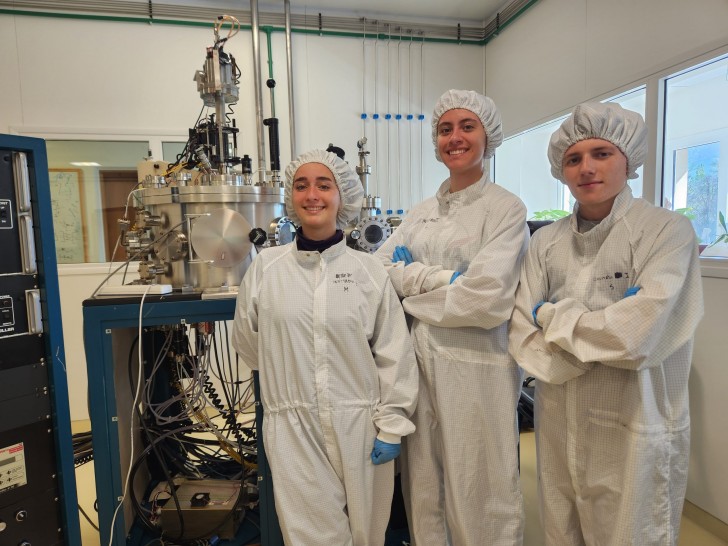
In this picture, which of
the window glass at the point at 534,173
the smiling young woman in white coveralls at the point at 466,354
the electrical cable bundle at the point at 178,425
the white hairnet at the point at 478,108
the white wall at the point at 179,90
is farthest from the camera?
the window glass at the point at 534,173

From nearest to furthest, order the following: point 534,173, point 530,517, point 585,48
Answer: point 530,517, point 585,48, point 534,173

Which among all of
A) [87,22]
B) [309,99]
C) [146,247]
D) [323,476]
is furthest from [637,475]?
[87,22]

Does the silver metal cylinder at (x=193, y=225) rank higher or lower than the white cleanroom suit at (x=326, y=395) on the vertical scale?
higher

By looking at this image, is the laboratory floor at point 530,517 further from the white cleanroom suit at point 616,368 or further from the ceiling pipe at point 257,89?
the ceiling pipe at point 257,89

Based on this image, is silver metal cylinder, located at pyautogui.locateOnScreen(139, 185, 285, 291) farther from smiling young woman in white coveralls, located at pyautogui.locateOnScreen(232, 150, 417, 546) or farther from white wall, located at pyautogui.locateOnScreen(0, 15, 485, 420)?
white wall, located at pyautogui.locateOnScreen(0, 15, 485, 420)

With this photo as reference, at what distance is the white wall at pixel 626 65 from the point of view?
1.66m

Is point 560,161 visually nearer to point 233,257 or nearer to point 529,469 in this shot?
point 233,257

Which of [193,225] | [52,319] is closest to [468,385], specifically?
[193,225]

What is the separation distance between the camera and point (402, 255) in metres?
1.38

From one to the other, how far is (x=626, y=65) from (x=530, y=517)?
2.14 meters

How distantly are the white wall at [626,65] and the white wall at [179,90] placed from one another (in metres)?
0.57

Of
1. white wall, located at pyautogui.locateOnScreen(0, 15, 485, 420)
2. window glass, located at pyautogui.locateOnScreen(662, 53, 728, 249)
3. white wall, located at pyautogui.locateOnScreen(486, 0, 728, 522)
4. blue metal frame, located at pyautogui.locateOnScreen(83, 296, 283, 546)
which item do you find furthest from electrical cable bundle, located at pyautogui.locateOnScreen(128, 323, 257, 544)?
window glass, located at pyautogui.locateOnScreen(662, 53, 728, 249)

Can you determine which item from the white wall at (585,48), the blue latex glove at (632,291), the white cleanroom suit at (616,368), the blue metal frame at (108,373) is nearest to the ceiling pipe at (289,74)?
the white wall at (585,48)

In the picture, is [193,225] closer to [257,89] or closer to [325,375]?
[325,375]
